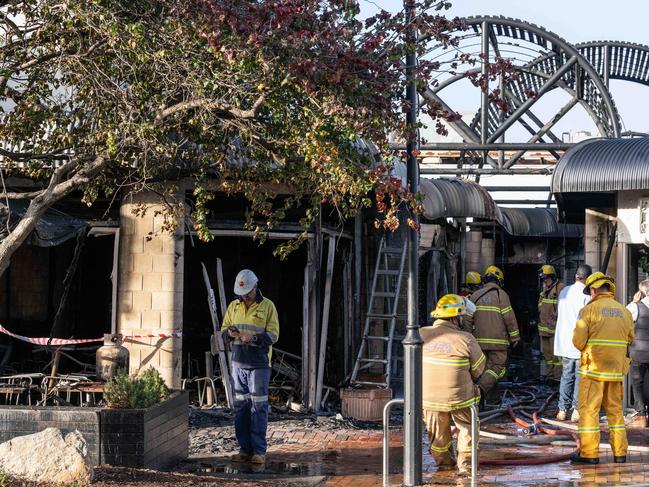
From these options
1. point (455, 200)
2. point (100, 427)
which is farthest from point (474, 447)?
point (455, 200)

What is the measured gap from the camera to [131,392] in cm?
1015

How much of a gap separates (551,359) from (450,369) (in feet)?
28.5

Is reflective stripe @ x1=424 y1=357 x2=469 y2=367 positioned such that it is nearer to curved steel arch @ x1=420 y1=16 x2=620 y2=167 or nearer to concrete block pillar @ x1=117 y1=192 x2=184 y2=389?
concrete block pillar @ x1=117 y1=192 x2=184 y2=389

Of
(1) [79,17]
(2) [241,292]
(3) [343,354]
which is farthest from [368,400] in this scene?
(1) [79,17]

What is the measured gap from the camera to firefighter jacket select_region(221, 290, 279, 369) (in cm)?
1117

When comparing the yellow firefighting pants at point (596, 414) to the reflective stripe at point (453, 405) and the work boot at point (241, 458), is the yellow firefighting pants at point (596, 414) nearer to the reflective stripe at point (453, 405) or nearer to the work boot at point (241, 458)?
the reflective stripe at point (453, 405)

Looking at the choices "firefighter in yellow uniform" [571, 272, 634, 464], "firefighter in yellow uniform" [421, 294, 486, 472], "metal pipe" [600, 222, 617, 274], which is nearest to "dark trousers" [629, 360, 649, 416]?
"metal pipe" [600, 222, 617, 274]

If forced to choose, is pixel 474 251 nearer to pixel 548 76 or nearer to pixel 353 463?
pixel 548 76

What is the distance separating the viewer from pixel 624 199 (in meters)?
15.0

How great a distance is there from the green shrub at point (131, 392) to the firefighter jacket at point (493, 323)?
5.99 m

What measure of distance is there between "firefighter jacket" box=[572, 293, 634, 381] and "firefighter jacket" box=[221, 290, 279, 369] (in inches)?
117

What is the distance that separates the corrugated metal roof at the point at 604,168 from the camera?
14328 millimetres

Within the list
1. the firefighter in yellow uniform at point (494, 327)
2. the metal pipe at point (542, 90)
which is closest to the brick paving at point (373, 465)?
the firefighter in yellow uniform at point (494, 327)

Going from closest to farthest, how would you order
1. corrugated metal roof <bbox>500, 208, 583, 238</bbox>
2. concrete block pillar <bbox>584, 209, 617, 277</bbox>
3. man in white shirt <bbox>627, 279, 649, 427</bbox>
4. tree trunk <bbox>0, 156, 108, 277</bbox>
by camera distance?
tree trunk <bbox>0, 156, 108, 277</bbox> → man in white shirt <bbox>627, 279, 649, 427</bbox> → concrete block pillar <bbox>584, 209, 617, 277</bbox> → corrugated metal roof <bbox>500, 208, 583, 238</bbox>
